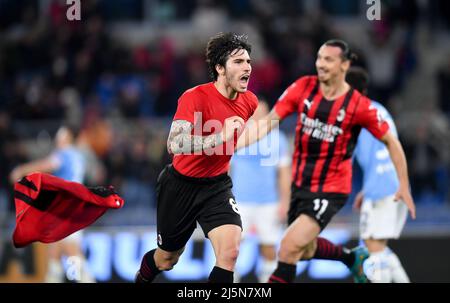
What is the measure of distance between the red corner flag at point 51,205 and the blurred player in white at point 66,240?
2821 millimetres

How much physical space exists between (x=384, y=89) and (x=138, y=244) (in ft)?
17.8

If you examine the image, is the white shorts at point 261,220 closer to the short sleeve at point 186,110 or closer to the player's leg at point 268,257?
the player's leg at point 268,257

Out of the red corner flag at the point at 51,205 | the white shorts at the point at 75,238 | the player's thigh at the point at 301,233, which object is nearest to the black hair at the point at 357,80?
the player's thigh at the point at 301,233

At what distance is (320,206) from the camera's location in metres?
7.80

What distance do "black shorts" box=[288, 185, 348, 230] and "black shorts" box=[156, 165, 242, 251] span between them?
0.88 metres

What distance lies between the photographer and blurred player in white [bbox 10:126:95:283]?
1041cm

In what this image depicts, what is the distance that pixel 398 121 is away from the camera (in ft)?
42.8

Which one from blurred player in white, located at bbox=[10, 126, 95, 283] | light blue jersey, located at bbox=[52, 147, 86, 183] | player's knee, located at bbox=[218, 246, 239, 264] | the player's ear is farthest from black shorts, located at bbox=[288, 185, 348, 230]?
light blue jersey, located at bbox=[52, 147, 86, 183]

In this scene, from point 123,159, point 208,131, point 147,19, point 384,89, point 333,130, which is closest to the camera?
point 208,131

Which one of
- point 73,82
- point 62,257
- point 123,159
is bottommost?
point 62,257

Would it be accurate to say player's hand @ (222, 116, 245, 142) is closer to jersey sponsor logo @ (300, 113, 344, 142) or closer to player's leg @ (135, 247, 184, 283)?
player's leg @ (135, 247, 184, 283)

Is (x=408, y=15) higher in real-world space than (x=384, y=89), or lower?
higher

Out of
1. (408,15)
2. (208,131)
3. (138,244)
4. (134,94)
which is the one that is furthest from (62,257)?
(408,15)

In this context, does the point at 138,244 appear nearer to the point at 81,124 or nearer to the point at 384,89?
the point at 81,124
